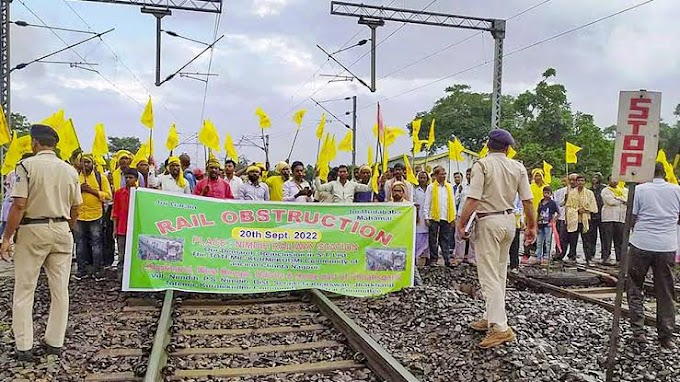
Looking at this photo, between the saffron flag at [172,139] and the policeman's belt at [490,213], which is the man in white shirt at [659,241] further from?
the saffron flag at [172,139]

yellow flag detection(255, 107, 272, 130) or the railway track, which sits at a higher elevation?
yellow flag detection(255, 107, 272, 130)

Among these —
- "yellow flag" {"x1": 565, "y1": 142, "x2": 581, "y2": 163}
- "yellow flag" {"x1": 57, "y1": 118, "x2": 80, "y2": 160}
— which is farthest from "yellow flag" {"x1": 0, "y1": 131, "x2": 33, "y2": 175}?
"yellow flag" {"x1": 565, "y1": 142, "x2": 581, "y2": 163}

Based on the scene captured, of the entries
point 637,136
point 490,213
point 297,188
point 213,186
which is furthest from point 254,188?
point 637,136

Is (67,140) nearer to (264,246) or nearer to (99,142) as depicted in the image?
(99,142)

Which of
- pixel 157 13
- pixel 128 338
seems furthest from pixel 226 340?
pixel 157 13

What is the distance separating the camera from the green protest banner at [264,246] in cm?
754

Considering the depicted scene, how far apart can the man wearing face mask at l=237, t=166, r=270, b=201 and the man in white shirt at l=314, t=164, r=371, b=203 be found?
889mm

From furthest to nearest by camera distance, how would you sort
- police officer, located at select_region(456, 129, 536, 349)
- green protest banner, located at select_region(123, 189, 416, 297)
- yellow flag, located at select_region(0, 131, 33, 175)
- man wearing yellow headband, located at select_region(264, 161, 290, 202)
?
man wearing yellow headband, located at select_region(264, 161, 290, 202)
yellow flag, located at select_region(0, 131, 33, 175)
green protest banner, located at select_region(123, 189, 416, 297)
police officer, located at select_region(456, 129, 536, 349)

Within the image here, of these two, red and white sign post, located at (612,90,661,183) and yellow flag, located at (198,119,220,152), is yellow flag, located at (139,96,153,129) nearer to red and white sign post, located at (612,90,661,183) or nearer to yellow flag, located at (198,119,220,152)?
yellow flag, located at (198,119,220,152)

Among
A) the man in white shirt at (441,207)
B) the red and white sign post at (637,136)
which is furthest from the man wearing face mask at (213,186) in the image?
the red and white sign post at (637,136)

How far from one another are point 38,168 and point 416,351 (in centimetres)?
369

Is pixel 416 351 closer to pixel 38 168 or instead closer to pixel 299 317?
pixel 299 317

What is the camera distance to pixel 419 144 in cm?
1326

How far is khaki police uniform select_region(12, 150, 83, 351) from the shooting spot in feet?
16.9
